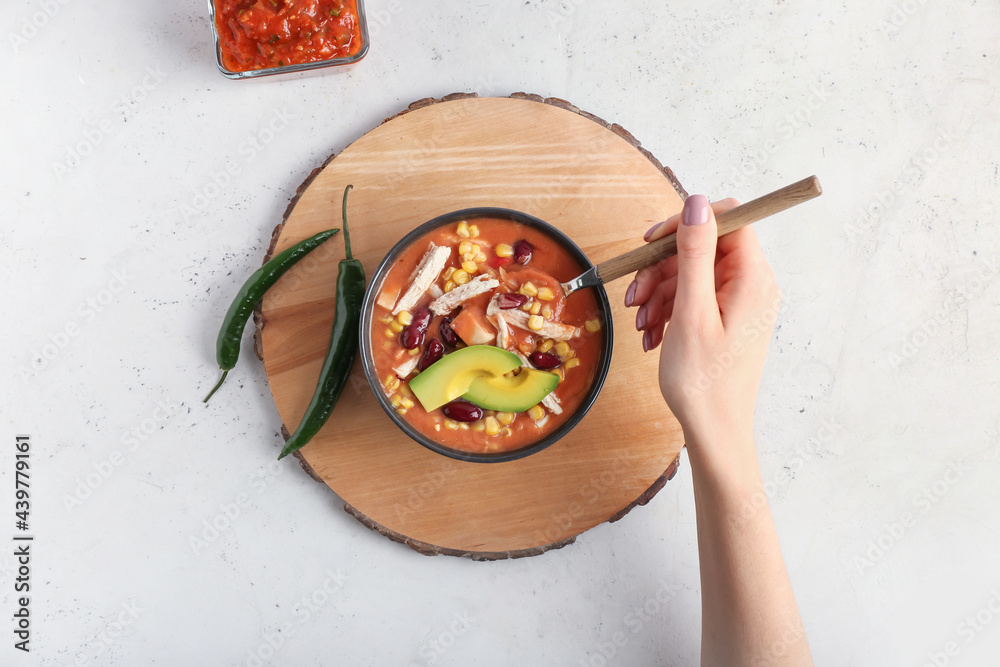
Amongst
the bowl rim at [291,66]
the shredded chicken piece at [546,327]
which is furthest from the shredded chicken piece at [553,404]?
the bowl rim at [291,66]

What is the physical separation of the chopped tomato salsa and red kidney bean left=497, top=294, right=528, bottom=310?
1760 mm

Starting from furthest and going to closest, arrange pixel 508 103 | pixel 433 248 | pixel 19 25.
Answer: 1. pixel 19 25
2. pixel 508 103
3. pixel 433 248

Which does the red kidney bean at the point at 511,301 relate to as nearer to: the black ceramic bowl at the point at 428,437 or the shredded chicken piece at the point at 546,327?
the shredded chicken piece at the point at 546,327

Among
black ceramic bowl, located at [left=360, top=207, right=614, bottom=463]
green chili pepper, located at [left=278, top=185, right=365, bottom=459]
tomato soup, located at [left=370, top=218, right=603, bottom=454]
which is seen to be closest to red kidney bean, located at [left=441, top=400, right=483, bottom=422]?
tomato soup, located at [left=370, top=218, right=603, bottom=454]

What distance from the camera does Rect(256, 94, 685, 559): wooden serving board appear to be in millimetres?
3645

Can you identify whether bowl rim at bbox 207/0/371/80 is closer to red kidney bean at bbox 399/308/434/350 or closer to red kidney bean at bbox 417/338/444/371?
red kidney bean at bbox 399/308/434/350

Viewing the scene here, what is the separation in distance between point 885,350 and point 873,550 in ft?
4.20

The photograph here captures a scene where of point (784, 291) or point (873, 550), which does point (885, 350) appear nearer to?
point (784, 291)

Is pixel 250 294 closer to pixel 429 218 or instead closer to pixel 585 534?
pixel 429 218

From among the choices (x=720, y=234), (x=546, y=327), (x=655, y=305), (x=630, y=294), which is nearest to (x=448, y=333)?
(x=546, y=327)

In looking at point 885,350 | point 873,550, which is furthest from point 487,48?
point 873,550

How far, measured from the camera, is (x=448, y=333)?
10.6 feet

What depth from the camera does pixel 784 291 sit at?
13.4 feet

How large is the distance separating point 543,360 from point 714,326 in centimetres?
84
